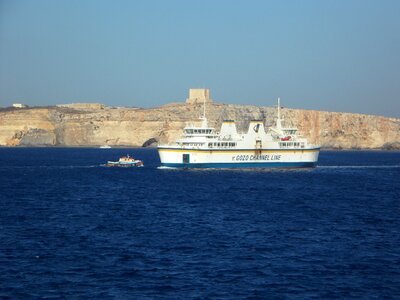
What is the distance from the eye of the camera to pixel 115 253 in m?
26.9

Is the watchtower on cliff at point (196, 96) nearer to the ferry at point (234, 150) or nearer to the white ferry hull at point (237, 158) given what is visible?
the ferry at point (234, 150)

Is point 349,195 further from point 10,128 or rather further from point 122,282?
point 10,128

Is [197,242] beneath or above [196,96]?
beneath

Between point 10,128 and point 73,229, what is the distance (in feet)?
486

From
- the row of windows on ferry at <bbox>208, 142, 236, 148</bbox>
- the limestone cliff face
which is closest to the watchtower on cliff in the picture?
the limestone cliff face

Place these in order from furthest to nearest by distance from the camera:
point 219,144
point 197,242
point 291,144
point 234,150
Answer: point 291,144 < point 234,150 < point 219,144 < point 197,242

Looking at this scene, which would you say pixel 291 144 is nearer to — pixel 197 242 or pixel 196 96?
pixel 197 242

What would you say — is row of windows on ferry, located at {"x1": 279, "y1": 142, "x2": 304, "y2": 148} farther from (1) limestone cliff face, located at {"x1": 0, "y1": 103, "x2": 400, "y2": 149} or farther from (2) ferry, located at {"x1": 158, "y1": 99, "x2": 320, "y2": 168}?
(1) limestone cliff face, located at {"x1": 0, "y1": 103, "x2": 400, "y2": 149}

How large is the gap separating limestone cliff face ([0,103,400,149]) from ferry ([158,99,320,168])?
8684cm

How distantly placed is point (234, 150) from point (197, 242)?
49.8 metres

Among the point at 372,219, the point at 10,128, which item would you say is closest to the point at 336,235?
the point at 372,219

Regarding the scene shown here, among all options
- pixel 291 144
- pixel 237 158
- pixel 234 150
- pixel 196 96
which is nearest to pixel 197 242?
pixel 234 150

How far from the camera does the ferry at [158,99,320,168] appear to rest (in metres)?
77.2

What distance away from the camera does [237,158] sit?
262 feet
